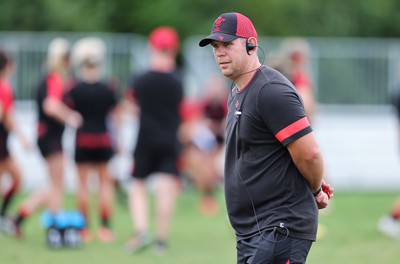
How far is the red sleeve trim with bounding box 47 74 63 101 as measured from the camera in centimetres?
1119

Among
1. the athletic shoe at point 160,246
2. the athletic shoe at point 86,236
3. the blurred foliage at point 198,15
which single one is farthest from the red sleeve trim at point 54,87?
the blurred foliage at point 198,15

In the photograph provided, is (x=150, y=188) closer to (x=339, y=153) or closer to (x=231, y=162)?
(x=339, y=153)

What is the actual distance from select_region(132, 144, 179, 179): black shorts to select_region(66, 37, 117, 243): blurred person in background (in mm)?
793

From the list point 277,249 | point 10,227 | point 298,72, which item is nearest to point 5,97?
point 10,227

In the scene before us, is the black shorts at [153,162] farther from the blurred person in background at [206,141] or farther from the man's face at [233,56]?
the man's face at [233,56]

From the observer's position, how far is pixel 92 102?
11484mm

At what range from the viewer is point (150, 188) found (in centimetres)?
1783

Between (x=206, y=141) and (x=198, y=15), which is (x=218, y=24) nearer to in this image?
(x=206, y=141)

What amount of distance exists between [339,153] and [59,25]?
8158mm

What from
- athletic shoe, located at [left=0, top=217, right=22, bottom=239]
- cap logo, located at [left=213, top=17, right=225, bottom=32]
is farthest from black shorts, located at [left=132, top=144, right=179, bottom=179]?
cap logo, located at [left=213, top=17, right=225, bottom=32]

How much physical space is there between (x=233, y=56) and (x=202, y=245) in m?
5.63

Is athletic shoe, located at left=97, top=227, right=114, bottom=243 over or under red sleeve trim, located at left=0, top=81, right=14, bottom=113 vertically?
under

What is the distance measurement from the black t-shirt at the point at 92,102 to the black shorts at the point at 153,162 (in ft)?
2.77

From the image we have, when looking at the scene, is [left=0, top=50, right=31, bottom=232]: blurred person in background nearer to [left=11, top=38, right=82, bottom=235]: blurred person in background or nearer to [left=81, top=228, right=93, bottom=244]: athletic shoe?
[left=11, top=38, right=82, bottom=235]: blurred person in background
